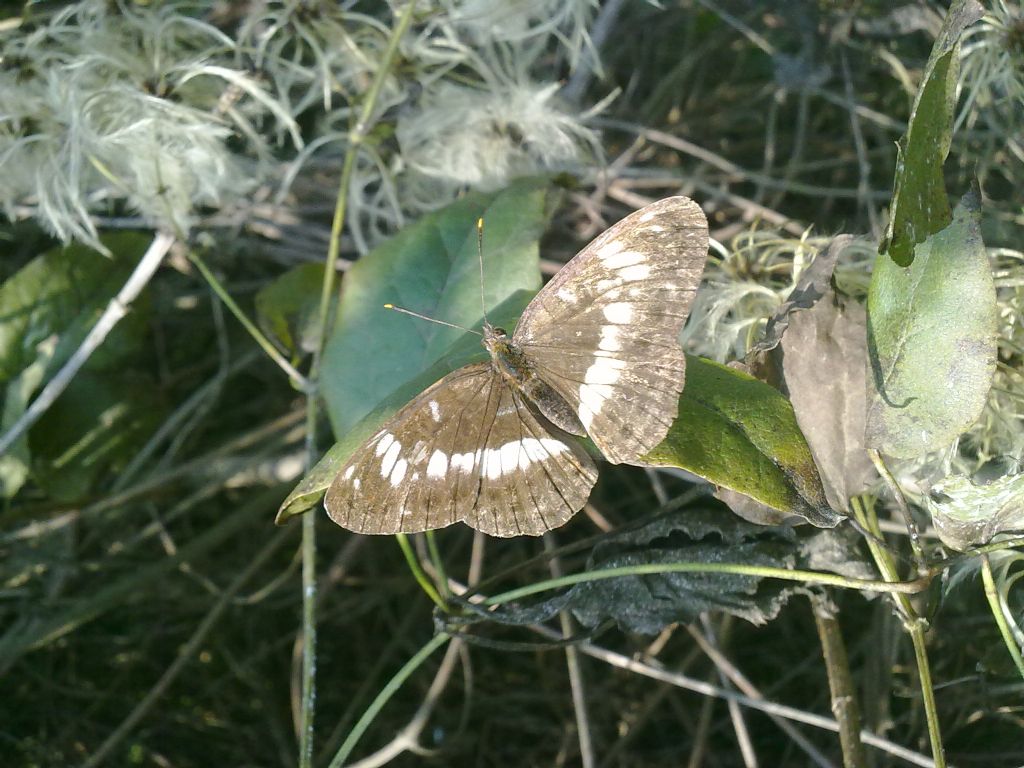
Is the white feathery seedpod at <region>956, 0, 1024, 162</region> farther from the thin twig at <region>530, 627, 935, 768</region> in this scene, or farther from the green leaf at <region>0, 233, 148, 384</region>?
the green leaf at <region>0, 233, 148, 384</region>

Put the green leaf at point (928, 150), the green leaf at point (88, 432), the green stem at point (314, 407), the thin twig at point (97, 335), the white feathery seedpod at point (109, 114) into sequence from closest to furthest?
the green leaf at point (928, 150) < the green stem at point (314, 407) < the white feathery seedpod at point (109, 114) < the thin twig at point (97, 335) < the green leaf at point (88, 432)

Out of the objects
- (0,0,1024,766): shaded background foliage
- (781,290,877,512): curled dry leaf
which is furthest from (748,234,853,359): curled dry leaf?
(0,0,1024,766): shaded background foliage

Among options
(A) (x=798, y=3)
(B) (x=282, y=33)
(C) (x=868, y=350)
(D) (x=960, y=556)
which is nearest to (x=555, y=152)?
(B) (x=282, y=33)

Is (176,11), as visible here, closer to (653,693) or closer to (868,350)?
(868,350)

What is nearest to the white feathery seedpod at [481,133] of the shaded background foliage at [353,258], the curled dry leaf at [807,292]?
the shaded background foliage at [353,258]

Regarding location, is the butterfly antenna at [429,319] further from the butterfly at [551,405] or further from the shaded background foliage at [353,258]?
the shaded background foliage at [353,258]

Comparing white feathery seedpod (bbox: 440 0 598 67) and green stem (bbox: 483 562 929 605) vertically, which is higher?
white feathery seedpod (bbox: 440 0 598 67)
